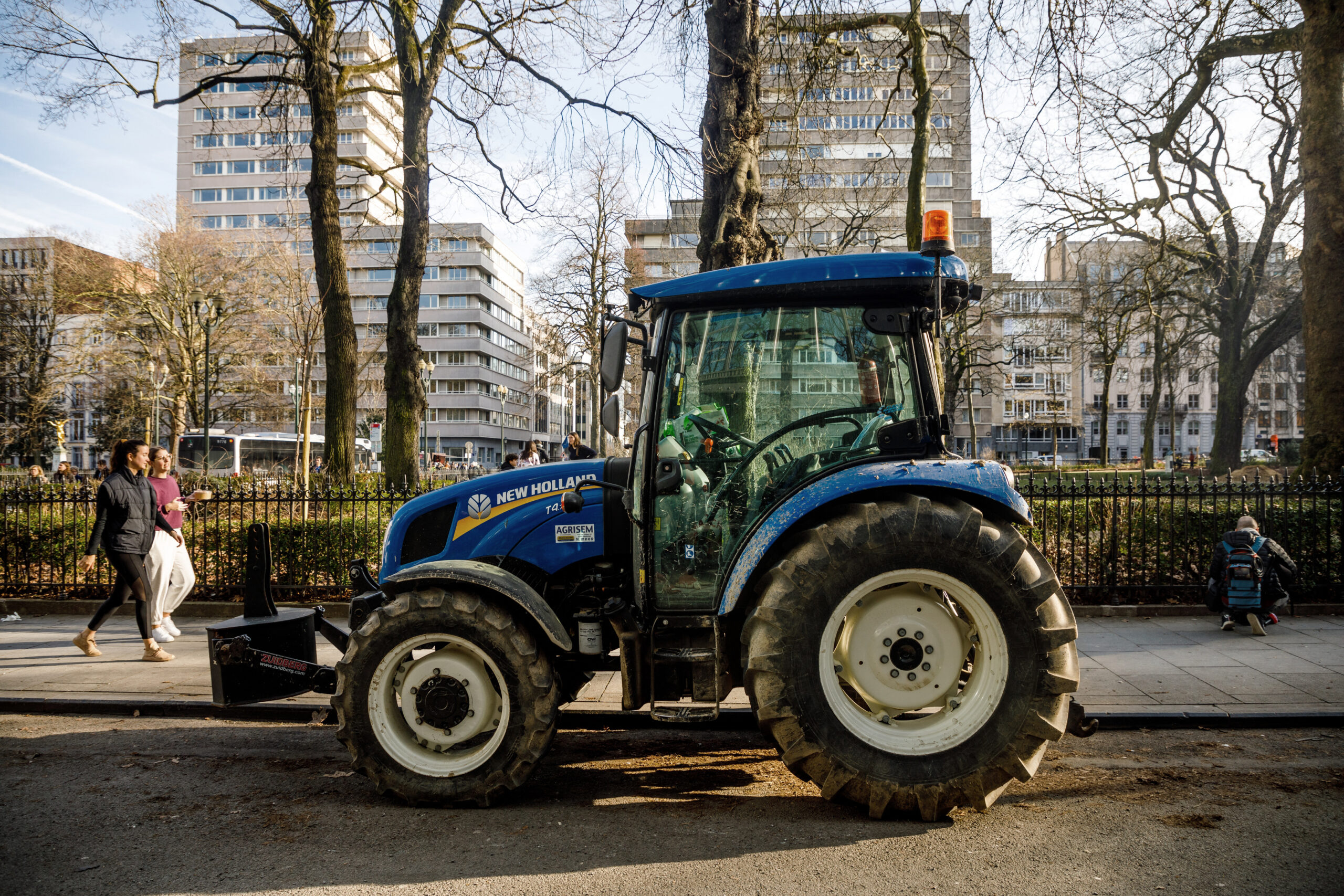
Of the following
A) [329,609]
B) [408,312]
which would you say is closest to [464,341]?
[408,312]

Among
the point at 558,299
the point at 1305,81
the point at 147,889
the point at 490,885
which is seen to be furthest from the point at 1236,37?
the point at 558,299

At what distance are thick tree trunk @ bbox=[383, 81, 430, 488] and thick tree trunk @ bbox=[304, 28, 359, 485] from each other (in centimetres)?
65

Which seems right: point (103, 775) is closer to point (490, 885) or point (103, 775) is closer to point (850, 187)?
point (490, 885)

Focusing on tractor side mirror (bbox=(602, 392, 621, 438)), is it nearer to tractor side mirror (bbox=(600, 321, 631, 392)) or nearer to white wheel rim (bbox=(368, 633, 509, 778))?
tractor side mirror (bbox=(600, 321, 631, 392))

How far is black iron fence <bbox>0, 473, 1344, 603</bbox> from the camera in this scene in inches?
366

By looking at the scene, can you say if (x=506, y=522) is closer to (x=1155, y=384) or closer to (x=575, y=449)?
(x=575, y=449)

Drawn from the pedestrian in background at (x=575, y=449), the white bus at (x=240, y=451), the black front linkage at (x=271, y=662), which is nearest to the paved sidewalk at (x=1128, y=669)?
the black front linkage at (x=271, y=662)

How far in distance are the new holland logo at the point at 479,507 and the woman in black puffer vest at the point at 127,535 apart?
4.69 meters

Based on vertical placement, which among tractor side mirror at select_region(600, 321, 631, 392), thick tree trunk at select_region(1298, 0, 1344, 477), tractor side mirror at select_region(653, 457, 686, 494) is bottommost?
tractor side mirror at select_region(653, 457, 686, 494)

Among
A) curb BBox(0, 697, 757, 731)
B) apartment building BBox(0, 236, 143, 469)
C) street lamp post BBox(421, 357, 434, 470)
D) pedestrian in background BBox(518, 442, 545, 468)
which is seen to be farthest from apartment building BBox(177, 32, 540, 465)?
curb BBox(0, 697, 757, 731)

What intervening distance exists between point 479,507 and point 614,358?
1.36 metres

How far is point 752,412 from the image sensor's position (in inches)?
161

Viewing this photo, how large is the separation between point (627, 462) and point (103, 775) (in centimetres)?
333

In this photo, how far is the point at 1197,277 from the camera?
2656 centimetres
